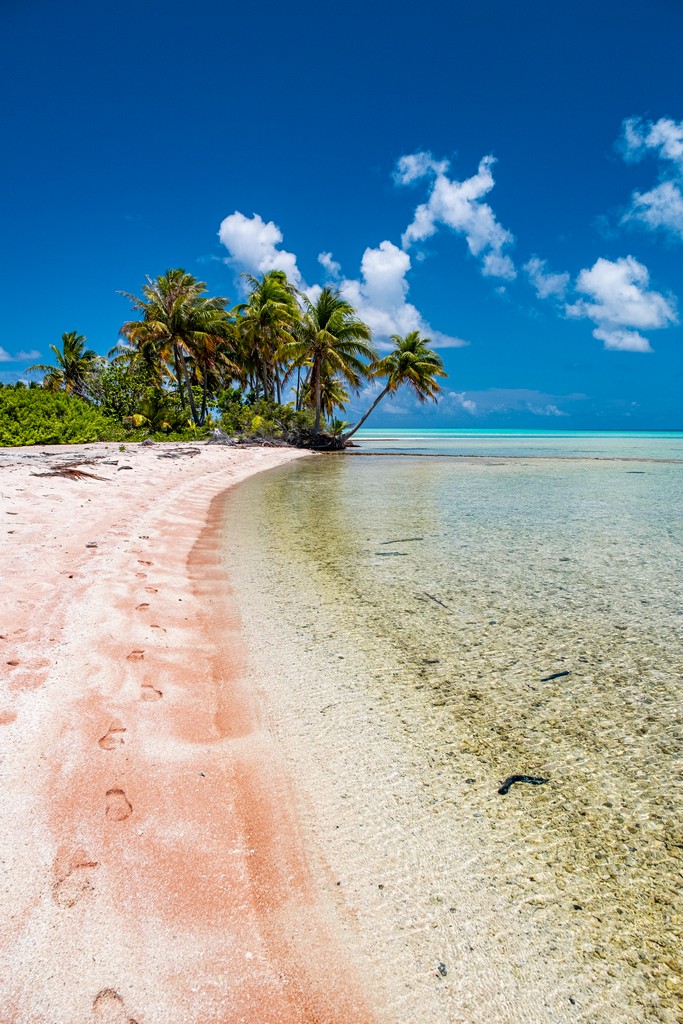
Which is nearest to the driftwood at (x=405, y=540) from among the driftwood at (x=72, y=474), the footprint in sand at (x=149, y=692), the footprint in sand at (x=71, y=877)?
the footprint in sand at (x=149, y=692)

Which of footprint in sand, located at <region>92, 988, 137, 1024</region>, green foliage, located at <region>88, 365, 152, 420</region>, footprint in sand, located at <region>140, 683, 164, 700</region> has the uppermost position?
green foliage, located at <region>88, 365, 152, 420</region>

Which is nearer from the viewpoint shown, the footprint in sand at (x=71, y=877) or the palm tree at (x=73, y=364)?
the footprint in sand at (x=71, y=877)

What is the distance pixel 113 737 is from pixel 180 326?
99.6 feet

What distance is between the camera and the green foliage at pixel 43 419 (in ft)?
58.0

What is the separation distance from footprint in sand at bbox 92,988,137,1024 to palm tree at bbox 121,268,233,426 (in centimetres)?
3070

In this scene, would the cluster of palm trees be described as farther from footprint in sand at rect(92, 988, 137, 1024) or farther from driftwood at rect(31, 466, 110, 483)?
footprint in sand at rect(92, 988, 137, 1024)

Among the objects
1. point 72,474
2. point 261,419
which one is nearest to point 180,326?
point 261,419

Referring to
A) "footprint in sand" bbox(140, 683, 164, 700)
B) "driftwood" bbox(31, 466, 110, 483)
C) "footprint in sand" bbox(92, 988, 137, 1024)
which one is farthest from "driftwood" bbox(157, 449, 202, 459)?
"footprint in sand" bbox(92, 988, 137, 1024)

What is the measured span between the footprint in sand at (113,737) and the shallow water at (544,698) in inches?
52.0

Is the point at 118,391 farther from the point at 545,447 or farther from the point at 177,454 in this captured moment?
the point at 545,447

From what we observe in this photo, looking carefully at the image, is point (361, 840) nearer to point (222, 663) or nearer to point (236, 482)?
point (222, 663)

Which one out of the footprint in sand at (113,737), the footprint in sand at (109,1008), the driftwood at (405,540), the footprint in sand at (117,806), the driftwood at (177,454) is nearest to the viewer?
the footprint in sand at (109,1008)

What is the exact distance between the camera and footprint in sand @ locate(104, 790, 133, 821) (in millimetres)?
1778

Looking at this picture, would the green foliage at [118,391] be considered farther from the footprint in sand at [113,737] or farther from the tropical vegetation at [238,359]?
the footprint in sand at [113,737]
